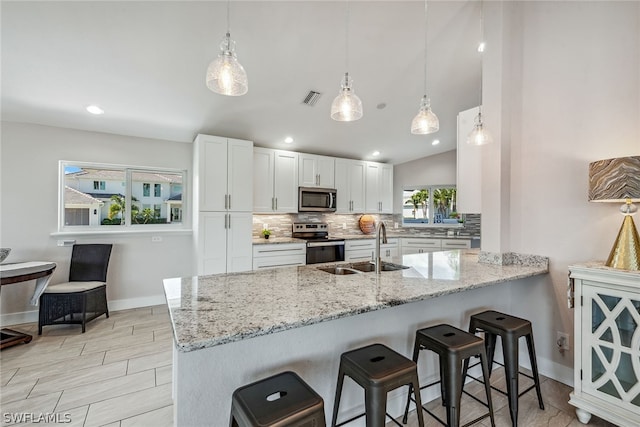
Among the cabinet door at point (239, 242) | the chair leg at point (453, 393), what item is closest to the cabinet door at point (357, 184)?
the cabinet door at point (239, 242)

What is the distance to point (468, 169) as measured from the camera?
267 cm

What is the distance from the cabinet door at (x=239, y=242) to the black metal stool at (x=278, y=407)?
2836mm

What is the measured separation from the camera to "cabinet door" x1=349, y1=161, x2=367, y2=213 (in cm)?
529

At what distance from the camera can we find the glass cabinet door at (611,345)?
5.24 feet

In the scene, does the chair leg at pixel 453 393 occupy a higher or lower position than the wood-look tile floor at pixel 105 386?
higher

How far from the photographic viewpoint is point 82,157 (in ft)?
11.6

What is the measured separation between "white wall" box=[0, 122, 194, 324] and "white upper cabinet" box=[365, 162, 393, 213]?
3.30 metres

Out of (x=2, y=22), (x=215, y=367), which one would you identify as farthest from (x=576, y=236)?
(x=2, y=22)

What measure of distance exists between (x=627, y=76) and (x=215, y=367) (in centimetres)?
313

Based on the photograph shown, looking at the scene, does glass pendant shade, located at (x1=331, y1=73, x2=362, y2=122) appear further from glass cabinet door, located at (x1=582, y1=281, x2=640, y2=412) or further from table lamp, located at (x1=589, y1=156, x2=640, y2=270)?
glass cabinet door, located at (x1=582, y1=281, x2=640, y2=412)

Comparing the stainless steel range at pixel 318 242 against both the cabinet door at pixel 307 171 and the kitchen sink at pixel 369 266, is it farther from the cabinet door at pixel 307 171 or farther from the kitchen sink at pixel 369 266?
the kitchen sink at pixel 369 266

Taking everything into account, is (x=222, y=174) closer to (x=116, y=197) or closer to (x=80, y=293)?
(x=116, y=197)

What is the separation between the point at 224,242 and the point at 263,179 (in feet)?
3.80

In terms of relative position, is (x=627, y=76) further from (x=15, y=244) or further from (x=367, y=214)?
(x=15, y=244)
